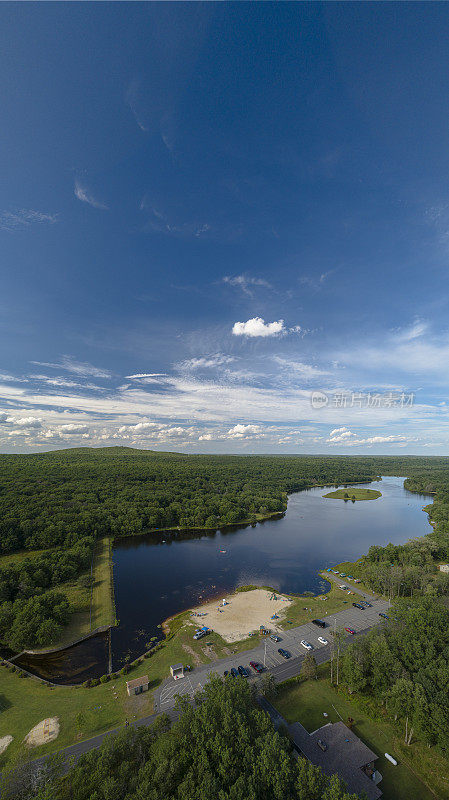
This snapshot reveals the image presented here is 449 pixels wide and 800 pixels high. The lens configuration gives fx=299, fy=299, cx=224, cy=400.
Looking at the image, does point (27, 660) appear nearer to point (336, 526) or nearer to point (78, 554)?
point (78, 554)

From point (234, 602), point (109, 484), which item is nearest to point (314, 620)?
point (234, 602)

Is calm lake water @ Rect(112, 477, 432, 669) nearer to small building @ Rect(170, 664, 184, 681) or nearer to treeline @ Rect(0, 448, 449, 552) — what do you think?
treeline @ Rect(0, 448, 449, 552)

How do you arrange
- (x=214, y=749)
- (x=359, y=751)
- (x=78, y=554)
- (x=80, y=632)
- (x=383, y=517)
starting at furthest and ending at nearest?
(x=383, y=517) < (x=78, y=554) < (x=80, y=632) < (x=359, y=751) < (x=214, y=749)

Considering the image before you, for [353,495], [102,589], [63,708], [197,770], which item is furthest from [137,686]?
[353,495]

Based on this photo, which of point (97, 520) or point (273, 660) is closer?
point (273, 660)

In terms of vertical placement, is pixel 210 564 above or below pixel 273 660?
below

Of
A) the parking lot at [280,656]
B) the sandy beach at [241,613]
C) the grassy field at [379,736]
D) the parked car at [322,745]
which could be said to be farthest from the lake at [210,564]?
the parked car at [322,745]

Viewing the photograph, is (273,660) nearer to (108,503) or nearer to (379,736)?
(379,736)
